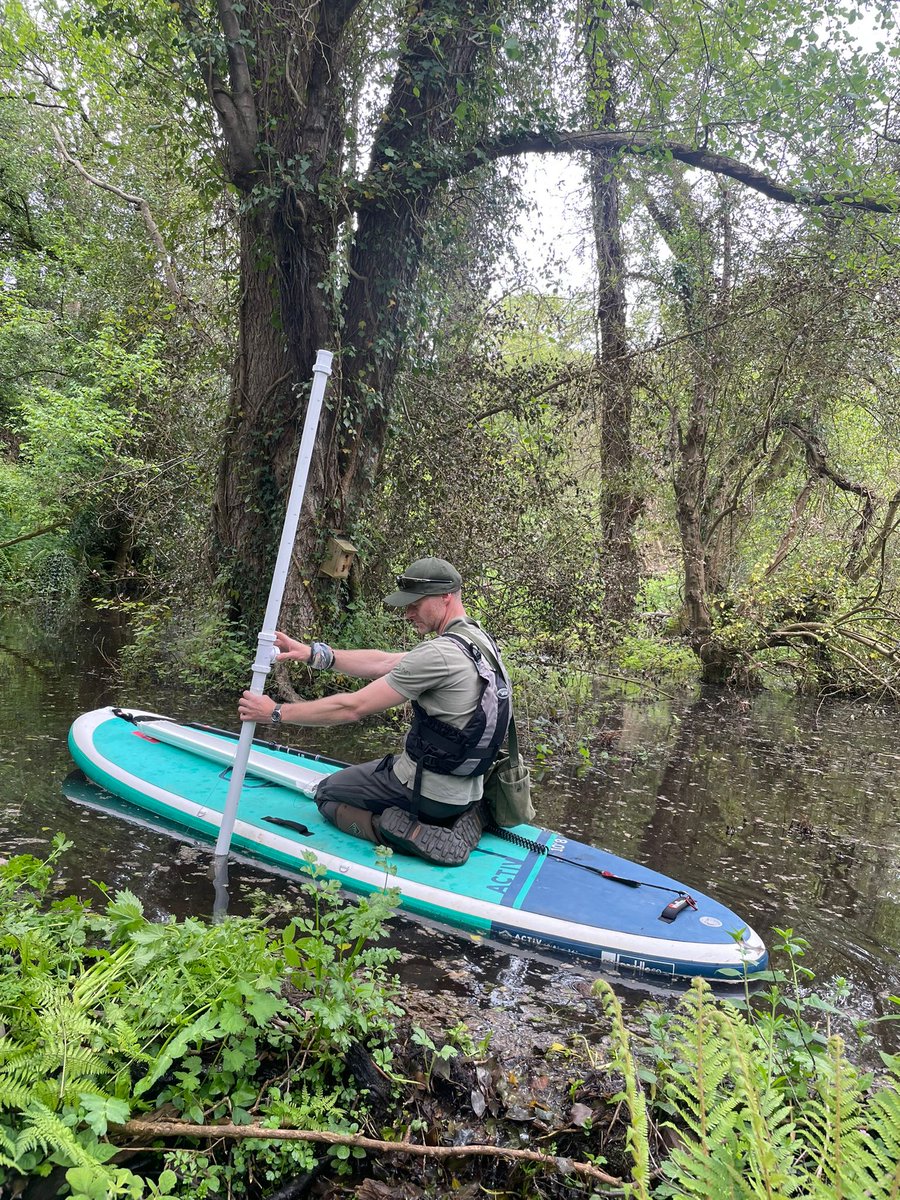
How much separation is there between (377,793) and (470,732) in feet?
2.29

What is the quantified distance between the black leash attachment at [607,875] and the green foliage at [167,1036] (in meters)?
1.60

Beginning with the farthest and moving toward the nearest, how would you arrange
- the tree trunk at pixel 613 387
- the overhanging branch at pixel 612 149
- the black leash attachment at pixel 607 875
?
the tree trunk at pixel 613 387
the overhanging branch at pixel 612 149
the black leash attachment at pixel 607 875

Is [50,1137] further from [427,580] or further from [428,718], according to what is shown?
[427,580]

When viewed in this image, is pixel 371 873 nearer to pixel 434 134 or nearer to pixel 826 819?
pixel 826 819

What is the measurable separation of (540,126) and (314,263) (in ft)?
7.82

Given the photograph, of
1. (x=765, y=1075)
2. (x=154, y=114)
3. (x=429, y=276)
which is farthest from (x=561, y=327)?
(x=765, y=1075)

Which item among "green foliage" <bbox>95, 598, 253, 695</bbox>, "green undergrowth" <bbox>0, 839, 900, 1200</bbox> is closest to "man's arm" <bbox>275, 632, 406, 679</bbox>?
"green undergrowth" <bbox>0, 839, 900, 1200</bbox>

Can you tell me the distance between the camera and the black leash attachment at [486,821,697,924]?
11.0ft

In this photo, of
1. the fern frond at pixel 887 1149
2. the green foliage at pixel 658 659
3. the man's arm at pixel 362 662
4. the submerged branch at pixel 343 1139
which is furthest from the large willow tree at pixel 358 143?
the fern frond at pixel 887 1149

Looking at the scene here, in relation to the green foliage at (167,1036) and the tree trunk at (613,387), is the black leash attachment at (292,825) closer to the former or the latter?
the green foliage at (167,1036)

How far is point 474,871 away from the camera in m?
3.69

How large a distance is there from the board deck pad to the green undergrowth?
48cm

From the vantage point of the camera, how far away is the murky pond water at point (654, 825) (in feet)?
10.6

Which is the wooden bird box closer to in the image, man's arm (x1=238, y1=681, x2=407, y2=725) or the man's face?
the man's face
